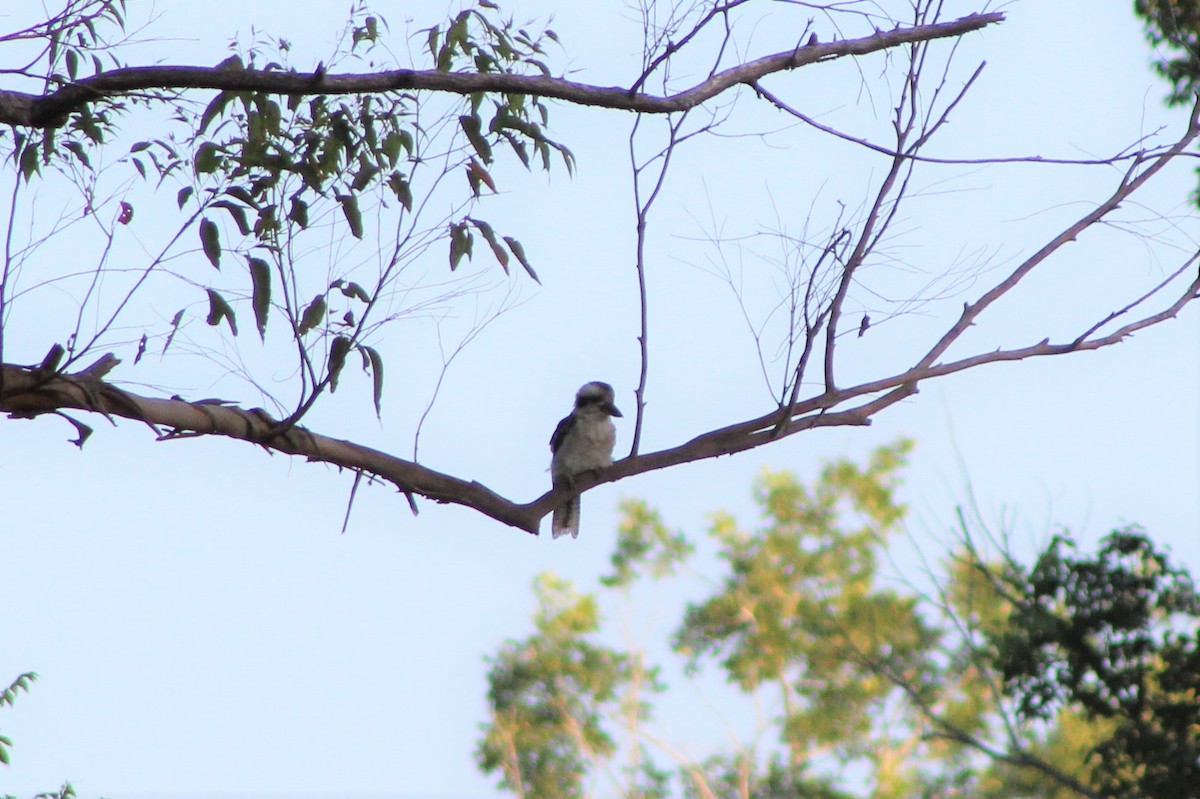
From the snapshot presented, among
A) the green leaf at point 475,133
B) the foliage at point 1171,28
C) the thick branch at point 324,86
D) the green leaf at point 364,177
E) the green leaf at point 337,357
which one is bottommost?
the green leaf at point 337,357

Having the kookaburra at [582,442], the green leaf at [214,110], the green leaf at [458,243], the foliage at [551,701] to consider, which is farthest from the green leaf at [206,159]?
the foliage at [551,701]

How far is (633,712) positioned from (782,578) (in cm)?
307

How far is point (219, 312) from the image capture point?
3.63 m

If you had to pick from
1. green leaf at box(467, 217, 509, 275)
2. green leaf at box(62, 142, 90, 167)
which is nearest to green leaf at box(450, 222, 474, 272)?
green leaf at box(467, 217, 509, 275)

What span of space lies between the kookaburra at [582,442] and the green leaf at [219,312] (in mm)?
3697

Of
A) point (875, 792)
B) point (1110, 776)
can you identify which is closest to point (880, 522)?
point (875, 792)

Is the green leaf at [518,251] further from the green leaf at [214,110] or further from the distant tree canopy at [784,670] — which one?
the distant tree canopy at [784,670]

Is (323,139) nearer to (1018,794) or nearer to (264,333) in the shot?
(264,333)

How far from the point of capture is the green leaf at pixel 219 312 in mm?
3627

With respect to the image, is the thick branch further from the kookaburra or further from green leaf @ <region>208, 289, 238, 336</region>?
the kookaburra

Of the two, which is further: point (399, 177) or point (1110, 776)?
point (1110, 776)

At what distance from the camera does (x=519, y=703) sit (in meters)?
21.0

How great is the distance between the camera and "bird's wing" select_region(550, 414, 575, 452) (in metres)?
7.57

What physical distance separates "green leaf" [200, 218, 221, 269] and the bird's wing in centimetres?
411
